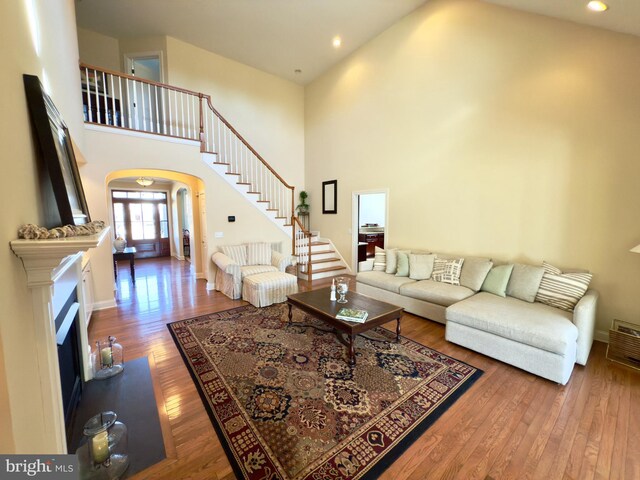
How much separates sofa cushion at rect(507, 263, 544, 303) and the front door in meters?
9.83

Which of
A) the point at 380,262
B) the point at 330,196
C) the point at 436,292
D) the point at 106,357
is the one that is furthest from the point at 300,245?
the point at 106,357

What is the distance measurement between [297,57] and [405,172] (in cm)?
410

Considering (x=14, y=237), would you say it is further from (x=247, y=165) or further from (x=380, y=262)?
(x=247, y=165)

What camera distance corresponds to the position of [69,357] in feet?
6.72

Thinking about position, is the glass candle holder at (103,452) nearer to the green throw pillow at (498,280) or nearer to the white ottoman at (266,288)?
the white ottoman at (266,288)

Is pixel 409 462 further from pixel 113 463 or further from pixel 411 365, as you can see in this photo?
pixel 113 463

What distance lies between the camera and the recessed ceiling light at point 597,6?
97.8 inches

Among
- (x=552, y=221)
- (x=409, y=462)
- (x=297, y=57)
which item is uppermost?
(x=297, y=57)

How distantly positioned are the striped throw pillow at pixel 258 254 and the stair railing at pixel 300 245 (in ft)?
3.53

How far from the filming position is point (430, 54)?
4914 mm

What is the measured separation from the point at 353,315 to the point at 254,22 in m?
6.03

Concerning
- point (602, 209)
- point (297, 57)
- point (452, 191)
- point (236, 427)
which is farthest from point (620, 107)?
point (297, 57)

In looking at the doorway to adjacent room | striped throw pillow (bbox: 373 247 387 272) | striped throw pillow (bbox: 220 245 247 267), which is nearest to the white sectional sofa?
striped throw pillow (bbox: 373 247 387 272)

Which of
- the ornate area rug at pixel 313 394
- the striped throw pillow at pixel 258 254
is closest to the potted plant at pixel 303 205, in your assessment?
the striped throw pillow at pixel 258 254
